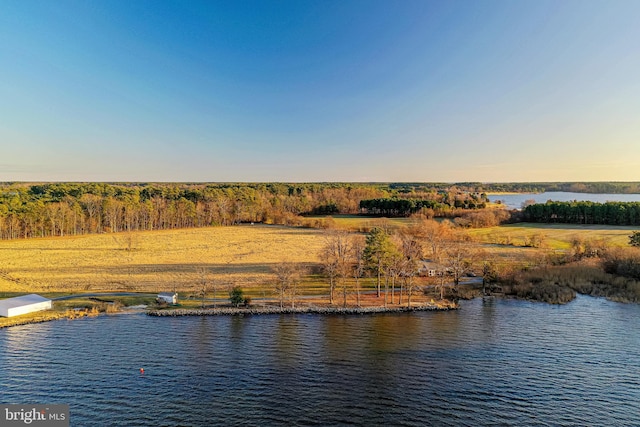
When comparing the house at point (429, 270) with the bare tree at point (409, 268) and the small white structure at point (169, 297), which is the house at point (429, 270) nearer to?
the bare tree at point (409, 268)

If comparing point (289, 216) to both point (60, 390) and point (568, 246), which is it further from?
point (60, 390)

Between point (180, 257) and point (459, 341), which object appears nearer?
point (459, 341)

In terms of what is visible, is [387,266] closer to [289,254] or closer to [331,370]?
[331,370]

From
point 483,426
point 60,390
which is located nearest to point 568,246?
point 483,426

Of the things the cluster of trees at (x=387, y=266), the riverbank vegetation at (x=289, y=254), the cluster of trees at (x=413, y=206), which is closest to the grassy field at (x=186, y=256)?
the riverbank vegetation at (x=289, y=254)

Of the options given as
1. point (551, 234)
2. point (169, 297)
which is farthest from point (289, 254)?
point (551, 234)

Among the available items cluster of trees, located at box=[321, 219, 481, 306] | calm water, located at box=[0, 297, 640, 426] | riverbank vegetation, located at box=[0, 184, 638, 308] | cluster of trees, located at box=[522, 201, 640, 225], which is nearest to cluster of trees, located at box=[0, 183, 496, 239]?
riverbank vegetation, located at box=[0, 184, 638, 308]
